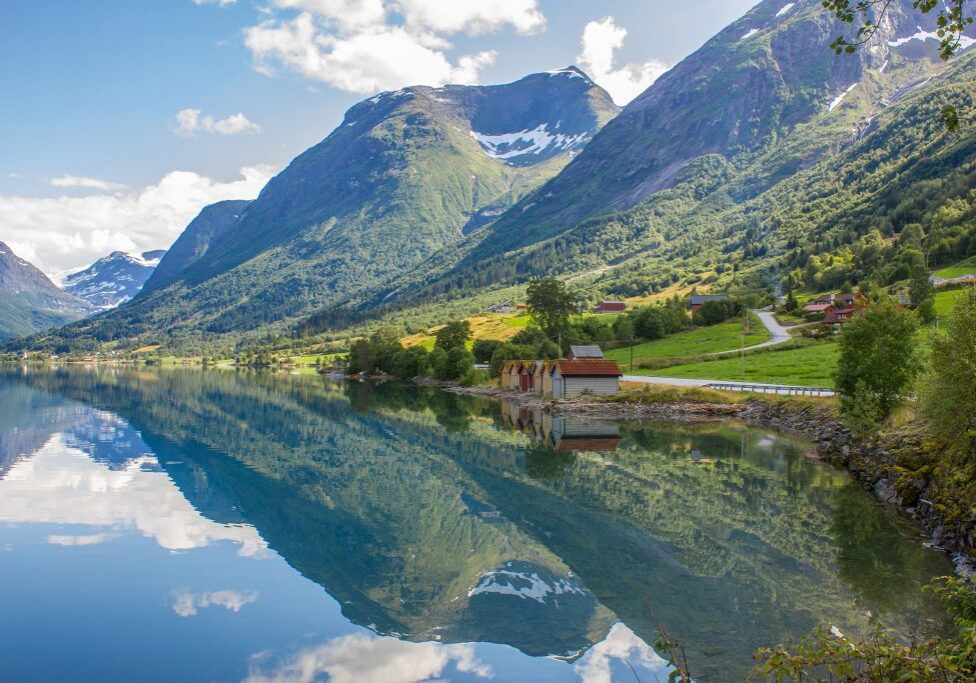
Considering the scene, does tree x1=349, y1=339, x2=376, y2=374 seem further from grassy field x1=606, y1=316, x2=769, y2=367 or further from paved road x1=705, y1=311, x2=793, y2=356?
paved road x1=705, y1=311, x2=793, y2=356

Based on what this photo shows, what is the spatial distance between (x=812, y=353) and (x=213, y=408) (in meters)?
75.0

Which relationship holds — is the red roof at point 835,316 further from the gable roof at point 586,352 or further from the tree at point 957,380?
the tree at point 957,380

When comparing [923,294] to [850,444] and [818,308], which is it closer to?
[818,308]

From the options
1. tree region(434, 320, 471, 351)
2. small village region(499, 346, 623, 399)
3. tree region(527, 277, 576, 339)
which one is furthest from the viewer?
tree region(434, 320, 471, 351)

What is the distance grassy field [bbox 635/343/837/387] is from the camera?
73.3m

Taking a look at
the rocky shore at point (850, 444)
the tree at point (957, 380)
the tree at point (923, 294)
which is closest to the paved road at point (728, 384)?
the rocky shore at point (850, 444)

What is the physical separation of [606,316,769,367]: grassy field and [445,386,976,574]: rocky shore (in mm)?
28890

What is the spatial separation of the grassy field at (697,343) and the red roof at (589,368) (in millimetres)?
20735

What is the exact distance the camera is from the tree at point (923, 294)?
8156 centimetres

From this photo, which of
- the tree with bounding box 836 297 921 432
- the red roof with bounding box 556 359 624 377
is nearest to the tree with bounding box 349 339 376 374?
the red roof with bounding box 556 359 624 377

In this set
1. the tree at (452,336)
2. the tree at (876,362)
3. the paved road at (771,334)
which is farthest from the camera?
the tree at (452,336)

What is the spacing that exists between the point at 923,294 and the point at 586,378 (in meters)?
43.4

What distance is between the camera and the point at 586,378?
84562mm

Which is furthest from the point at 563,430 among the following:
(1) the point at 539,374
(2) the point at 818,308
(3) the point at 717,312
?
(2) the point at 818,308
